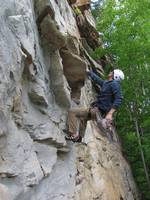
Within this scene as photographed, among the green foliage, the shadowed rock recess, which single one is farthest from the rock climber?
the green foliage

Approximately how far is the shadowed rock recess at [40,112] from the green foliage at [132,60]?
5.70 meters

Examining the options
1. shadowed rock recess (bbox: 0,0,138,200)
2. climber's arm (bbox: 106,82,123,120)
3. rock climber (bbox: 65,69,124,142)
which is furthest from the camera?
climber's arm (bbox: 106,82,123,120)

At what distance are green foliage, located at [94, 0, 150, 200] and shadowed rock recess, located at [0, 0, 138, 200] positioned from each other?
5.70 meters

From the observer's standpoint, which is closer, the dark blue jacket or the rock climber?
the rock climber

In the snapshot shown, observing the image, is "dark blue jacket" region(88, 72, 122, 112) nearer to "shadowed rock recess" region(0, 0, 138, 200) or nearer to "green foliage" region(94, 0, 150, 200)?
"shadowed rock recess" region(0, 0, 138, 200)

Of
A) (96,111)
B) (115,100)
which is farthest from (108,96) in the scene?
(96,111)

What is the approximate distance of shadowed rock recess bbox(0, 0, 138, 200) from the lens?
6.14m

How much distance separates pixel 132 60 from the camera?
16.0 meters

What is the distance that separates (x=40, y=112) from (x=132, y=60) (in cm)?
900

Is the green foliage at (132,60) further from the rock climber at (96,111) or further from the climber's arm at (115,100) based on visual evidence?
the climber's arm at (115,100)

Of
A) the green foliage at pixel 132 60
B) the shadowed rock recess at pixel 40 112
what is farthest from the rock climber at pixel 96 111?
the green foliage at pixel 132 60

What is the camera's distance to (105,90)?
32.1 feet

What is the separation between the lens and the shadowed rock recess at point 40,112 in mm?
6137

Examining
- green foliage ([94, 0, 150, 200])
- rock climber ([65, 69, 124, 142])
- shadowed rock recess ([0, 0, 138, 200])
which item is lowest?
green foliage ([94, 0, 150, 200])
